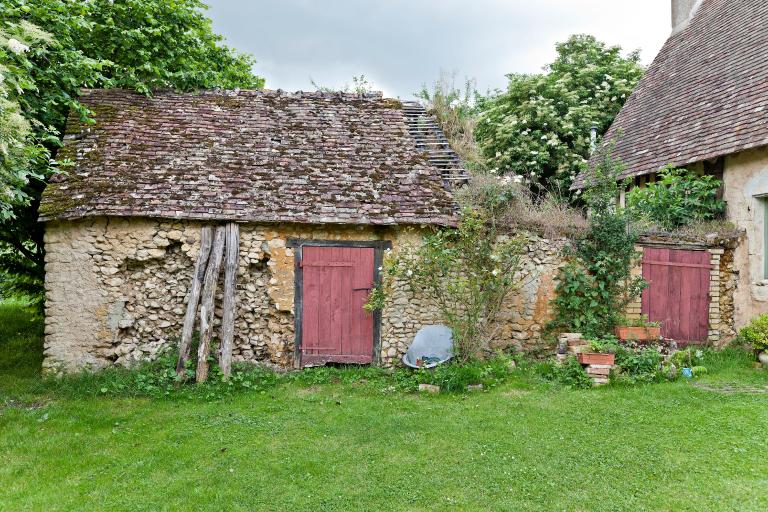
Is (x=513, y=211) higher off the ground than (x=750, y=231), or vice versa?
(x=513, y=211)

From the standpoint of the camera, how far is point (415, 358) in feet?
25.6

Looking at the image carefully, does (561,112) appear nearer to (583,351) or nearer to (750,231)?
(750,231)

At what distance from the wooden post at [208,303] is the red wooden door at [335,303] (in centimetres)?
130

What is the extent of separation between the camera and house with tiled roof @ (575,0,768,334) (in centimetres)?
877

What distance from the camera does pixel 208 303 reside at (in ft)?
25.0

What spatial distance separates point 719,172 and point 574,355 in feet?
16.7

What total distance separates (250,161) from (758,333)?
8.52 m

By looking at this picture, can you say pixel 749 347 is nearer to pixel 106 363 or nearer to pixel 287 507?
pixel 287 507

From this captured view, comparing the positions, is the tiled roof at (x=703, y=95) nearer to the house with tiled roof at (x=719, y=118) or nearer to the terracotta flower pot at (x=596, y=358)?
the house with tiled roof at (x=719, y=118)

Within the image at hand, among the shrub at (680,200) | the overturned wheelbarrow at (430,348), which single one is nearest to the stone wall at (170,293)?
the overturned wheelbarrow at (430,348)

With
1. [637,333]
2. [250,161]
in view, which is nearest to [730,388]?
[637,333]

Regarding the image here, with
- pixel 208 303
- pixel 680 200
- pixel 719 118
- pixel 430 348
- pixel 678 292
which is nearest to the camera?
pixel 208 303

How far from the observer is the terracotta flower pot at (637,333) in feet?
25.2

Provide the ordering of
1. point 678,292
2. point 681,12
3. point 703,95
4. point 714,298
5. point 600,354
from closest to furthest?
point 600,354
point 678,292
point 714,298
point 703,95
point 681,12
